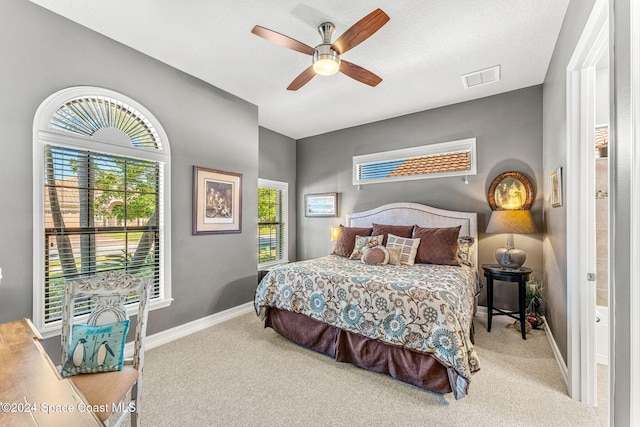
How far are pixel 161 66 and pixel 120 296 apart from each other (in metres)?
2.53

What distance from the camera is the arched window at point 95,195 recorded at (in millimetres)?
2178

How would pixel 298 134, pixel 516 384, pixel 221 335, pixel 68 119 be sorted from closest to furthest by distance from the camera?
pixel 516 384
pixel 68 119
pixel 221 335
pixel 298 134

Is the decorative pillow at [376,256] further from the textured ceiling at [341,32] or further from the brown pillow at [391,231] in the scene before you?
the textured ceiling at [341,32]

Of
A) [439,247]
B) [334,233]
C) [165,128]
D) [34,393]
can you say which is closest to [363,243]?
[439,247]

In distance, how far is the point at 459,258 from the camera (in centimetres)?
334

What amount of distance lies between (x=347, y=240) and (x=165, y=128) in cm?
265

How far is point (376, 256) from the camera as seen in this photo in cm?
321

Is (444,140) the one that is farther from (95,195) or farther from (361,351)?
(95,195)

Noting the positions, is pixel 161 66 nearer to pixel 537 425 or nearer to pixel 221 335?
pixel 221 335

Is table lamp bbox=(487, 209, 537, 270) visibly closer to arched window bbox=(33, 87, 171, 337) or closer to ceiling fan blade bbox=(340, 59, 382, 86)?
ceiling fan blade bbox=(340, 59, 382, 86)

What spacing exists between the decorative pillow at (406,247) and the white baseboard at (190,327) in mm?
2170

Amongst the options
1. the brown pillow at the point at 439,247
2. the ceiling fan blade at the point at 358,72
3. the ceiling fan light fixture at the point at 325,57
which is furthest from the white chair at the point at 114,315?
the brown pillow at the point at 439,247

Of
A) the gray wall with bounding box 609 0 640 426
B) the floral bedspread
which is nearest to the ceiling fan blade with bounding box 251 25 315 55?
the gray wall with bounding box 609 0 640 426

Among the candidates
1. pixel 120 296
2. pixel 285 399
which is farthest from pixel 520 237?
pixel 120 296
